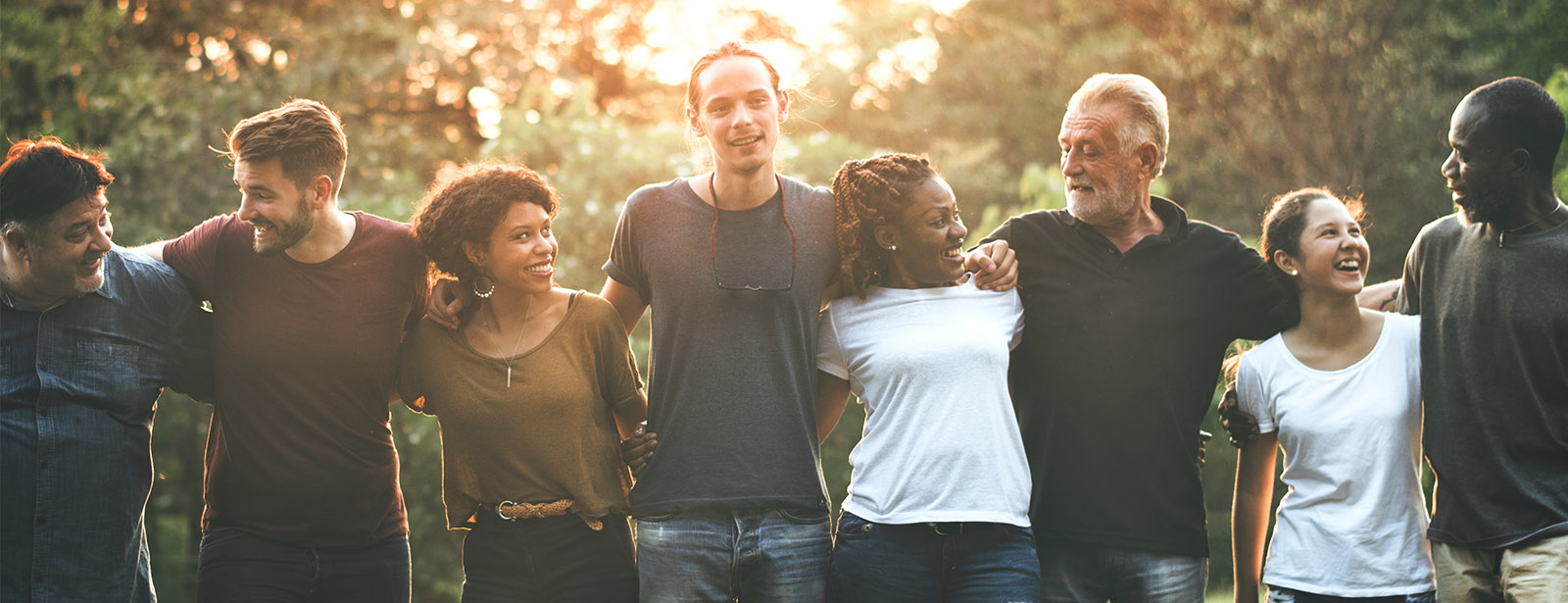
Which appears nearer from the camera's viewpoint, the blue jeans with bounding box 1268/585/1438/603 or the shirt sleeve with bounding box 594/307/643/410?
the blue jeans with bounding box 1268/585/1438/603

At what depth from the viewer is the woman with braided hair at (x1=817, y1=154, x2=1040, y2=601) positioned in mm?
3334

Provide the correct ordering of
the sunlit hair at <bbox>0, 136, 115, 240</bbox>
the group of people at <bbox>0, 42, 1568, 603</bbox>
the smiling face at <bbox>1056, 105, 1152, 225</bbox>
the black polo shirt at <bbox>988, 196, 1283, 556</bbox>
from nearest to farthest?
the sunlit hair at <bbox>0, 136, 115, 240</bbox>, the group of people at <bbox>0, 42, 1568, 603</bbox>, the black polo shirt at <bbox>988, 196, 1283, 556</bbox>, the smiling face at <bbox>1056, 105, 1152, 225</bbox>

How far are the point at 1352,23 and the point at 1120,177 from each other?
11.7 metres

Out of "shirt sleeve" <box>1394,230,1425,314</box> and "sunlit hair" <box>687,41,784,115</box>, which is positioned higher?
"sunlit hair" <box>687,41,784,115</box>

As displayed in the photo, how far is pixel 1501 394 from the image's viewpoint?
11.3 feet

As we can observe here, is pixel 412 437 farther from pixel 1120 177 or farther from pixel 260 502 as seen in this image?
pixel 1120 177

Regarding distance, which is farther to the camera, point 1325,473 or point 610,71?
point 610,71

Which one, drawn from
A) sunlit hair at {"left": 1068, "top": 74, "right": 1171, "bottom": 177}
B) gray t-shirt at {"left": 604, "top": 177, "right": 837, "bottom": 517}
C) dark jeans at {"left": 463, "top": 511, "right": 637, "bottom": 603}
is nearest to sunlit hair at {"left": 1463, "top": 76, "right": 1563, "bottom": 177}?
sunlit hair at {"left": 1068, "top": 74, "right": 1171, "bottom": 177}

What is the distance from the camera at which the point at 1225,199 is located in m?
14.6

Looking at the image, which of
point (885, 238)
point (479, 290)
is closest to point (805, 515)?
point (885, 238)

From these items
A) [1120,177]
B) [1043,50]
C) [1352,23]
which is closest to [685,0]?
[1043,50]

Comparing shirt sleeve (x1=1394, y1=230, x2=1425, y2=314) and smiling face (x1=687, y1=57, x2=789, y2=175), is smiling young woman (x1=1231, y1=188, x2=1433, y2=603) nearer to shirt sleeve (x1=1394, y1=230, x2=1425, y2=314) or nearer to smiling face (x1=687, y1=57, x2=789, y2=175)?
shirt sleeve (x1=1394, y1=230, x2=1425, y2=314)

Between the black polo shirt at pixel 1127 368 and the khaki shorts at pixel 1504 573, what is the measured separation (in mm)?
674

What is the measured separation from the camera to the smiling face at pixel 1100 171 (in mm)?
3805
